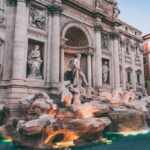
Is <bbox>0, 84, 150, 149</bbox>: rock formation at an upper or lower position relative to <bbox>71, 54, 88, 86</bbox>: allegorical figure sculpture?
lower

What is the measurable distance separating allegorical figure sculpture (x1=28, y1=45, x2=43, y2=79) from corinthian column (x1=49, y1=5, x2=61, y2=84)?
0.99m

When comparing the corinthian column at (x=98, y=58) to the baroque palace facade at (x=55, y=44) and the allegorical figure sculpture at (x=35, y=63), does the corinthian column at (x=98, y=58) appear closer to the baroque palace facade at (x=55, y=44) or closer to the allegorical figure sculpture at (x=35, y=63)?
the baroque palace facade at (x=55, y=44)

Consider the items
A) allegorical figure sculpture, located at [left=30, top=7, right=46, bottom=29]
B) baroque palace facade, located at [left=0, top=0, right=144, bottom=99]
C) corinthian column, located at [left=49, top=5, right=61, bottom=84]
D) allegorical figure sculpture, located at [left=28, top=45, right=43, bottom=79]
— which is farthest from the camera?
allegorical figure sculpture, located at [left=30, top=7, right=46, bottom=29]

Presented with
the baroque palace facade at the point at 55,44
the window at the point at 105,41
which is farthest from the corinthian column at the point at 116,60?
the window at the point at 105,41

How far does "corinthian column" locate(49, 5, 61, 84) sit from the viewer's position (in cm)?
1727

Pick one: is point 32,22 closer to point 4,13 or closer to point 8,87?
point 4,13

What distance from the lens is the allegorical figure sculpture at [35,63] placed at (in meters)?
16.5

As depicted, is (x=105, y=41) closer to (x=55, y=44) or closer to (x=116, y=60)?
(x=116, y=60)

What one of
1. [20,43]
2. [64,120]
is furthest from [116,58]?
[64,120]

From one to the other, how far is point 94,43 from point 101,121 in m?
12.0

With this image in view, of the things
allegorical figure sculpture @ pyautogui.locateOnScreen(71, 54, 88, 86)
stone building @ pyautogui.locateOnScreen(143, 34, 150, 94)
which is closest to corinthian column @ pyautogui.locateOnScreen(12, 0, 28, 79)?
allegorical figure sculpture @ pyautogui.locateOnScreen(71, 54, 88, 86)

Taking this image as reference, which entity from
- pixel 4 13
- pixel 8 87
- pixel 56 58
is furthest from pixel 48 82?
pixel 4 13

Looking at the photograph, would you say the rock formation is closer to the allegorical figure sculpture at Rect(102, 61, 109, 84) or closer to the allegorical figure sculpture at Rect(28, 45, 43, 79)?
the allegorical figure sculpture at Rect(28, 45, 43, 79)

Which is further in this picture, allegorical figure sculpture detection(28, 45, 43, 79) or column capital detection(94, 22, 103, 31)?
column capital detection(94, 22, 103, 31)
